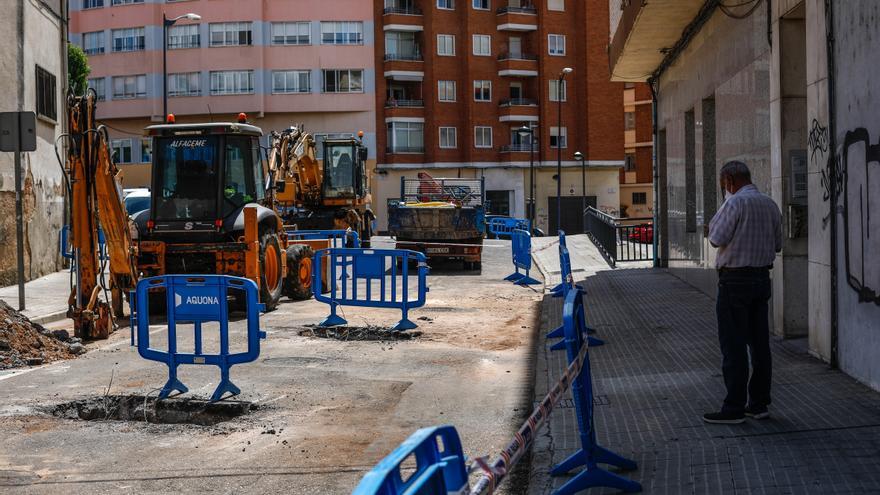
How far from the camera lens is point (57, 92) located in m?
26.4

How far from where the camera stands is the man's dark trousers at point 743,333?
23.7 ft

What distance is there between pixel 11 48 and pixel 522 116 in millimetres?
46759

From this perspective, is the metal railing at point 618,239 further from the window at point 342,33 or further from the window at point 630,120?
the window at point 630,120

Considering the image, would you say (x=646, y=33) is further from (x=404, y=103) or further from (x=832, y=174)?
(x=404, y=103)

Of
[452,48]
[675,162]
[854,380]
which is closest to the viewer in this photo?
[854,380]

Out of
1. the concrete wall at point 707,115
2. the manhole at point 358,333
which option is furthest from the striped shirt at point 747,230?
the manhole at point 358,333

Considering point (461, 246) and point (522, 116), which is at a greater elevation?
point (522, 116)

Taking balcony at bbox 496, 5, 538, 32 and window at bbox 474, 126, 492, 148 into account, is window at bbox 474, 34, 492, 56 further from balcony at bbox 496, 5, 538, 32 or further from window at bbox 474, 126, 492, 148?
window at bbox 474, 126, 492, 148

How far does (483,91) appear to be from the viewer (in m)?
67.1

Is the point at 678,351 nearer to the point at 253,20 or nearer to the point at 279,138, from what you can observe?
the point at 279,138

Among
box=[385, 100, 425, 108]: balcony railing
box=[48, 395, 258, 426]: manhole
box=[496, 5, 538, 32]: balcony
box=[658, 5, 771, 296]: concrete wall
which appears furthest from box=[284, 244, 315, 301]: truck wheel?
box=[496, 5, 538, 32]: balcony

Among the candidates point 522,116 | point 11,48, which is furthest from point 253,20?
point 11,48

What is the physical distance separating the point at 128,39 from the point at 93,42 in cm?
290

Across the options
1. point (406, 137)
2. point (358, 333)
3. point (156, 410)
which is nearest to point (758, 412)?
point (156, 410)
